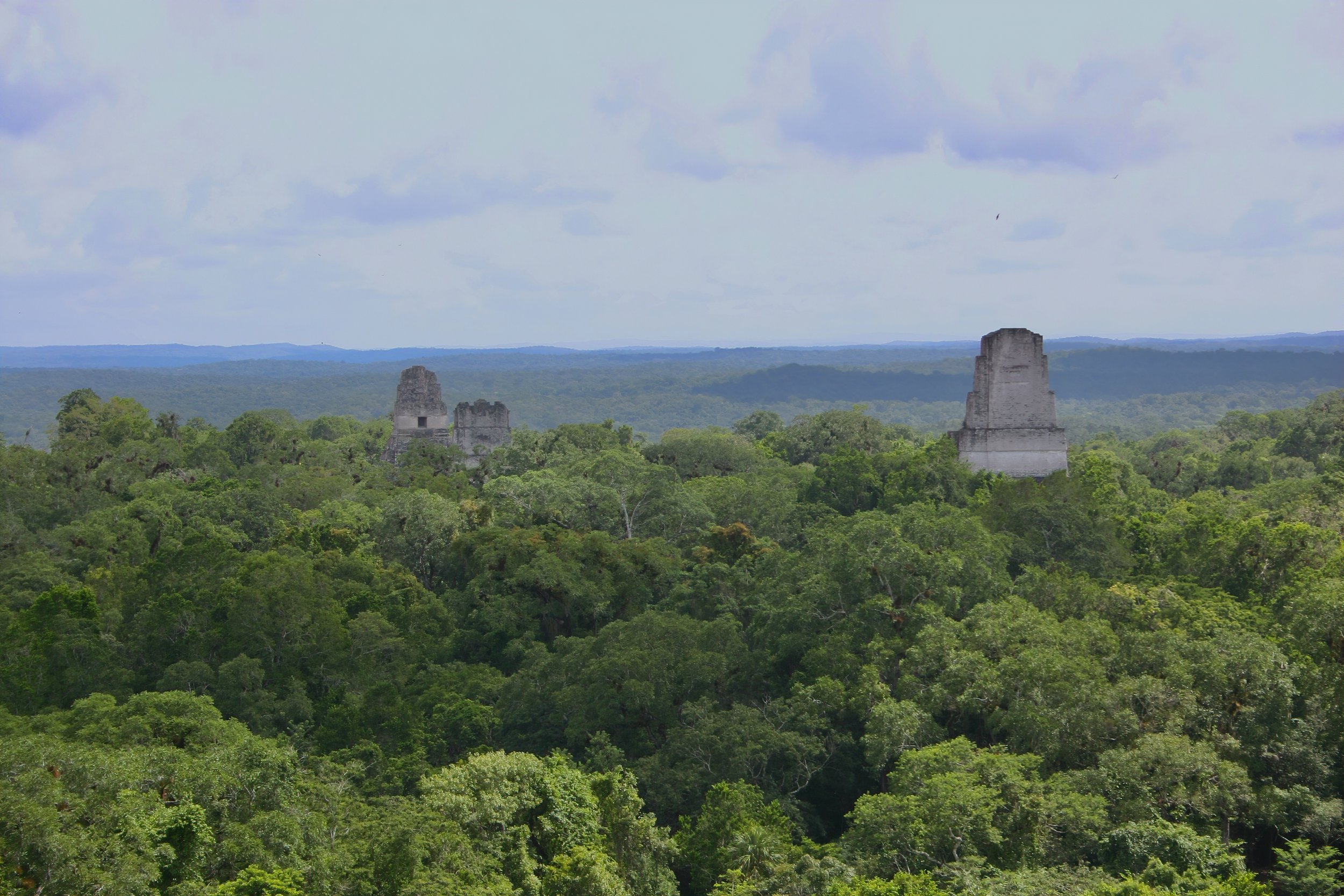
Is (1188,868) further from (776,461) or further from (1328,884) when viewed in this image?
(776,461)

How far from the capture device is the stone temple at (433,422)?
165 feet

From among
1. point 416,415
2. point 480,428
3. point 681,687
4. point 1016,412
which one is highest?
point 1016,412

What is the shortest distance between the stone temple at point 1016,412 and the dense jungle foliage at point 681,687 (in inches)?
57.4

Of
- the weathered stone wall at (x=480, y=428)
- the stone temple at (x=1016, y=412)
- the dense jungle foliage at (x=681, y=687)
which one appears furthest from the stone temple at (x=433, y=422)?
the stone temple at (x=1016, y=412)

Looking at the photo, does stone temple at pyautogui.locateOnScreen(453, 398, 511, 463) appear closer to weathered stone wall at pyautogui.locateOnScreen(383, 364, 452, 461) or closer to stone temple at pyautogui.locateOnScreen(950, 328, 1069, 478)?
weathered stone wall at pyautogui.locateOnScreen(383, 364, 452, 461)

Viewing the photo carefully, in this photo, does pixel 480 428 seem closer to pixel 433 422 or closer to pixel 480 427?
pixel 480 427

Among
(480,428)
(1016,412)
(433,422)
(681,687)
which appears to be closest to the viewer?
(681,687)

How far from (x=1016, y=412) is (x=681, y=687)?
16.4m

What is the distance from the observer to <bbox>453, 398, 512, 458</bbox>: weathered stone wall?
50156 mm

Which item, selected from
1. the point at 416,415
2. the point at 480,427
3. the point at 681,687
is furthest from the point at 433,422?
the point at 681,687

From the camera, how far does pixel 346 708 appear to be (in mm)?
21797

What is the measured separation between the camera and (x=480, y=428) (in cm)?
5038

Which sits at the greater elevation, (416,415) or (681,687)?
(416,415)

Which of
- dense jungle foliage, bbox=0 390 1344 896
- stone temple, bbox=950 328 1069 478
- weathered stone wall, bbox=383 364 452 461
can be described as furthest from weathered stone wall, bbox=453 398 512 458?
stone temple, bbox=950 328 1069 478
